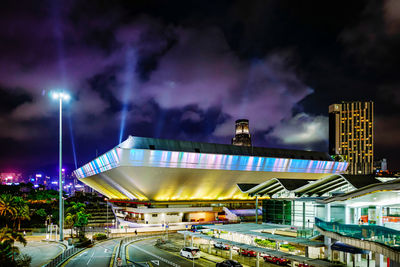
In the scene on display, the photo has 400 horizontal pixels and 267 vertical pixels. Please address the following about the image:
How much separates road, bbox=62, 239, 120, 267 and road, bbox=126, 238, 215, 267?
2.46 metres

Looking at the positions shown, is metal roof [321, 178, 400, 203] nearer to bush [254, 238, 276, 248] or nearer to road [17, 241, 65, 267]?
bush [254, 238, 276, 248]

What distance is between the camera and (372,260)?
29672 mm

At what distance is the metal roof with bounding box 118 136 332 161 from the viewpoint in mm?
61531

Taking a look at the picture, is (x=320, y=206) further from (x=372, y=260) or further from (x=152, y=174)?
(x=152, y=174)

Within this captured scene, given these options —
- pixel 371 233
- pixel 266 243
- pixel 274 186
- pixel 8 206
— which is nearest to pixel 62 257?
pixel 266 243

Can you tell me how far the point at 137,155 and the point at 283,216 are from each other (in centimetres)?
2889

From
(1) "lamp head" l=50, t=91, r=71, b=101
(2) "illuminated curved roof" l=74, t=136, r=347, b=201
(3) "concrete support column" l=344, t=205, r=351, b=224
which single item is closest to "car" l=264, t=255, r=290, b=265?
(3) "concrete support column" l=344, t=205, r=351, b=224

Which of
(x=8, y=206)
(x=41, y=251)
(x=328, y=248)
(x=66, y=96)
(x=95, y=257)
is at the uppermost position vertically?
(x=66, y=96)

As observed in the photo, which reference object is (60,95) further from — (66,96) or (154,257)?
(154,257)

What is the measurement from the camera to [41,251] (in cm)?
3972

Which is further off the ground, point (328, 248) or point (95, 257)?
point (328, 248)

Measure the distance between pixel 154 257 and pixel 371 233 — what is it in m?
23.7

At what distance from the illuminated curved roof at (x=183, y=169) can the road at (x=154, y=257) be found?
18.6 m

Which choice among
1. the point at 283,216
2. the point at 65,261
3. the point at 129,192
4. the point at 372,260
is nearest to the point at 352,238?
the point at 372,260
